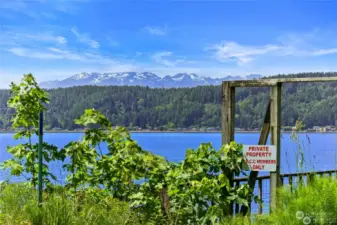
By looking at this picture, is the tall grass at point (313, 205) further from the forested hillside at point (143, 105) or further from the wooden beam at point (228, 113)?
the forested hillside at point (143, 105)

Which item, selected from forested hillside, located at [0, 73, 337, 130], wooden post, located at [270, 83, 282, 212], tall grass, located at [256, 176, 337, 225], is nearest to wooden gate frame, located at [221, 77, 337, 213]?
wooden post, located at [270, 83, 282, 212]

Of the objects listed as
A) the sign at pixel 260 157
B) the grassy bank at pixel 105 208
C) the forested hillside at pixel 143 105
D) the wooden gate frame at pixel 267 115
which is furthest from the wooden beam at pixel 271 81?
the forested hillside at pixel 143 105

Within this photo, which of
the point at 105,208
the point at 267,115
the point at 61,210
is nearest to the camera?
the point at 61,210

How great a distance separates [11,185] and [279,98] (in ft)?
11.9

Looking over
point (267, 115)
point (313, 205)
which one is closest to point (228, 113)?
point (267, 115)

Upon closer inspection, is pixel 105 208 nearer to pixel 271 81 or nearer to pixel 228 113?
pixel 228 113

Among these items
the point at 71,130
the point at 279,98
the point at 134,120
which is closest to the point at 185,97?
the point at 134,120

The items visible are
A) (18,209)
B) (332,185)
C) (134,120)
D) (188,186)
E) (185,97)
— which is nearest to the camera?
(332,185)

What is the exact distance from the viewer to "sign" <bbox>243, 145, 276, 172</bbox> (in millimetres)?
5895

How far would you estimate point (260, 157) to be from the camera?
5.98 meters

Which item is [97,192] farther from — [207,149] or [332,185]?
[332,185]

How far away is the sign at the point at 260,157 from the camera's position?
589 cm

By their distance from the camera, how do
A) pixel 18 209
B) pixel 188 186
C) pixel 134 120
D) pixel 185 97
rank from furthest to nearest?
pixel 185 97 < pixel 134 120 < pixel 188 186 < pixel 18 209

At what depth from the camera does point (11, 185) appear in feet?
19.3
